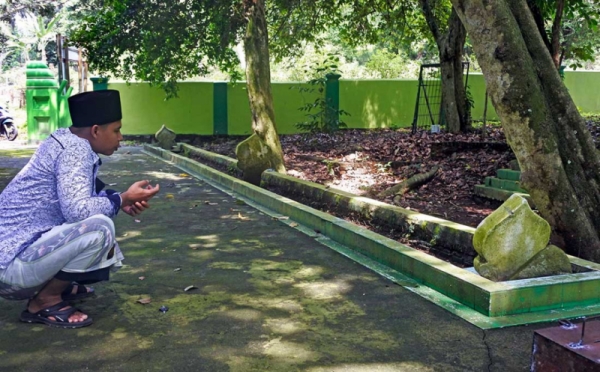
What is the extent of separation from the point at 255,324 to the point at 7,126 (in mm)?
17405

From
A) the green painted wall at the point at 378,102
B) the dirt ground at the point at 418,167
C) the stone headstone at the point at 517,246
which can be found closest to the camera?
the stone headstone at the point at 517,246

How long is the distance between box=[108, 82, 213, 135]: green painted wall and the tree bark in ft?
27.8

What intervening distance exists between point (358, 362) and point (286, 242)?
2831 mm

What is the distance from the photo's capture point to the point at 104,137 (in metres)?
3.74

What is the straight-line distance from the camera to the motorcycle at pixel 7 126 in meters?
18.7

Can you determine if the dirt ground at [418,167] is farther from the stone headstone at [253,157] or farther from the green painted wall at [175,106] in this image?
the green painted wall at [175,106]

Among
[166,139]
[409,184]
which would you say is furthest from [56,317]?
[166,139]

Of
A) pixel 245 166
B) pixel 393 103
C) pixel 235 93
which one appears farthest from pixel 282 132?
pixel 245 166

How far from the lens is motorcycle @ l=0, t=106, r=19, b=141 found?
737 inches

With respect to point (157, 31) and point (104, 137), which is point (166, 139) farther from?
point (104, 137)

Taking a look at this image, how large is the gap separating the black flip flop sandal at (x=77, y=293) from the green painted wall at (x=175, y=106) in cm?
1443

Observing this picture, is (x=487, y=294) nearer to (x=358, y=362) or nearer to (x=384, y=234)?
(x=358, y=362)

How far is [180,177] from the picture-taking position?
11.2 metres

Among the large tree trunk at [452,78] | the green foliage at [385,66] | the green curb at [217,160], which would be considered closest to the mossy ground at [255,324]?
the green curb at [217,160]
